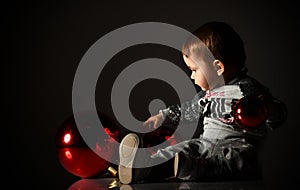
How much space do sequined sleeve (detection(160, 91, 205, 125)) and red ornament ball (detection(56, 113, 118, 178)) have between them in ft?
0.96

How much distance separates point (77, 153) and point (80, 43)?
708 mm

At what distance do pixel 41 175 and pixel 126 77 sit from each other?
556 mm

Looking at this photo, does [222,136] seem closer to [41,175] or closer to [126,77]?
[41,175]

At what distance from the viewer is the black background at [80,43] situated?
1.65 meters

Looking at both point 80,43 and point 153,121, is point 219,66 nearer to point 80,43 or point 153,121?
point 153,121

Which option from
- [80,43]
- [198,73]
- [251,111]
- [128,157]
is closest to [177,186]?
[128,157]

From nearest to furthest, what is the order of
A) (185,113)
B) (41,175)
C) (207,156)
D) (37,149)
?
(207,156) < (41,175) < (185,113) < (37,149)

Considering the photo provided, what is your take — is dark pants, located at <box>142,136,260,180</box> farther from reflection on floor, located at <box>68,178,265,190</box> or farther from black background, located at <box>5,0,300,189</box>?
black background, located at <box>5,0,300,189</box>

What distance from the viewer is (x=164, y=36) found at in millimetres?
1646

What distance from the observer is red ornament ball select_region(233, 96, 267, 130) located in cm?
92

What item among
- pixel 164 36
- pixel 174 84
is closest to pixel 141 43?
pixel 164 36

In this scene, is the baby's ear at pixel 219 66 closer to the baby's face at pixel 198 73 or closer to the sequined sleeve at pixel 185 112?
the baby's face at pixel 198 73

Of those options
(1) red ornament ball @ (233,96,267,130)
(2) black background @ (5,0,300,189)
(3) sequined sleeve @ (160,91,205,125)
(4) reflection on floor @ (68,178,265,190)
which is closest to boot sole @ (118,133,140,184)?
(4) reflection on floor @ (68,178,265,190)

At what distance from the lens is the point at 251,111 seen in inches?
36.3
